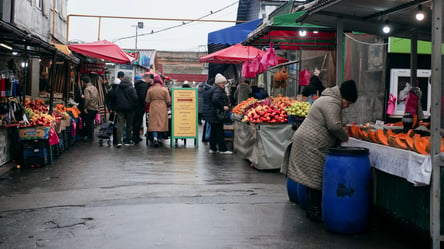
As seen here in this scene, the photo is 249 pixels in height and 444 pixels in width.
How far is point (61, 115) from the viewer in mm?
14289

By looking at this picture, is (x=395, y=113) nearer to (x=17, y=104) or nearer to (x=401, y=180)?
(x=401, y=180)

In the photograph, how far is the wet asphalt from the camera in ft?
19.4

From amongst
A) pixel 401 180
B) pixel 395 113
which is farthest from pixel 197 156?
pixel 401 180

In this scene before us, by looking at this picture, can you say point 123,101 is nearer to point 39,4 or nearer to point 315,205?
point 39,4

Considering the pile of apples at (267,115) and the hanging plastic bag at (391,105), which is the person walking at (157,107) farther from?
the hanging plastic bag at (391,105)

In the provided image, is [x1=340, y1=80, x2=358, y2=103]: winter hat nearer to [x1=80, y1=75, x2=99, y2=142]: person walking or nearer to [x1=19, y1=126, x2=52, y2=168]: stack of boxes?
[x1=19, y1=126, x2=52, y2=168]: stack of boxes

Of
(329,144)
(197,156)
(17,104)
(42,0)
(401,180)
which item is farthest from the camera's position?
(42,0)

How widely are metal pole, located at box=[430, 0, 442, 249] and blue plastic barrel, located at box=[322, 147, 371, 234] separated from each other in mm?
1021

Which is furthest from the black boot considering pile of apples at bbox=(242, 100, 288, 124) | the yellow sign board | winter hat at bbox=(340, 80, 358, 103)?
the yellow sign board

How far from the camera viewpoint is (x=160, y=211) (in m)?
7.27

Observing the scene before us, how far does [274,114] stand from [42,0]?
1164 cm

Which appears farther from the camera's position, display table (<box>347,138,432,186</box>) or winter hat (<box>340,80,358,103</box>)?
winter hat (<box>340,80,358,103</box>)

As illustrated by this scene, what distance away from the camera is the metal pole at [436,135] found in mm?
5230

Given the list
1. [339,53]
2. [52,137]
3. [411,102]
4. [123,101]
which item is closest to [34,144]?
[52,137]
